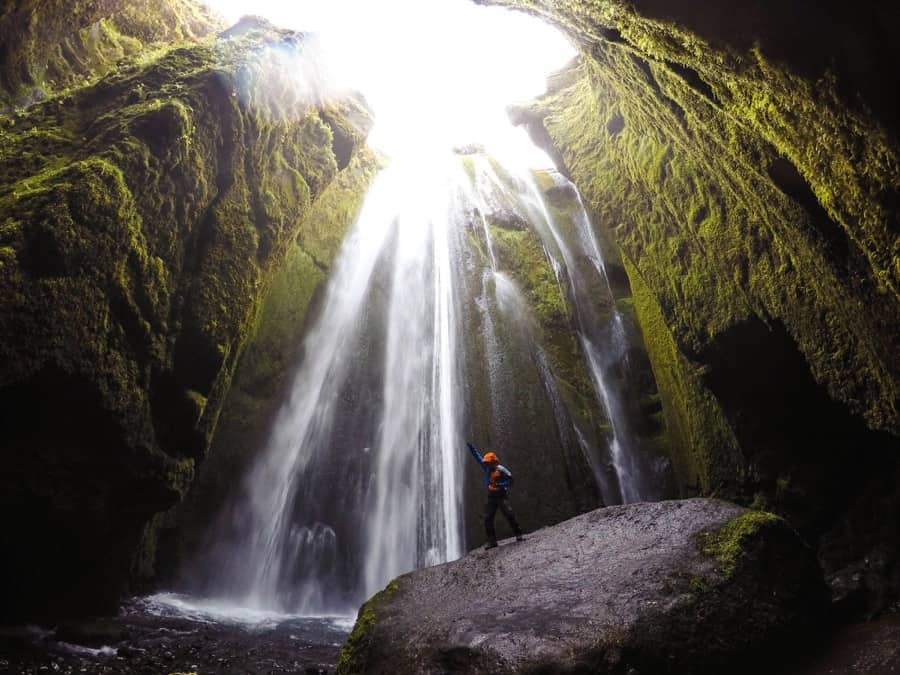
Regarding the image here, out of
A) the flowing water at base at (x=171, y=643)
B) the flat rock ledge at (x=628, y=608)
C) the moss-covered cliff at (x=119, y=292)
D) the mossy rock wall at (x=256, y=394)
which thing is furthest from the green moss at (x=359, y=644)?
the mossy rock wall at (x=256, y=394)

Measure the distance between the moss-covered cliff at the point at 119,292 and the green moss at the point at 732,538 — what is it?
6695 mm

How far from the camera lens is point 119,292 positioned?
19.9 feet

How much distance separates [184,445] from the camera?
7527 mm

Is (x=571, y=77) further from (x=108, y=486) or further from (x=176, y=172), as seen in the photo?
(x=108, y=486)

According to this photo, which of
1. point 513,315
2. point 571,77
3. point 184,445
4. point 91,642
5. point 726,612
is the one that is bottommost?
point 91,642

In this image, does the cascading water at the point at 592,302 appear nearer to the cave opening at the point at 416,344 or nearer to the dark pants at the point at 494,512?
the cave opening at the point at 416,344

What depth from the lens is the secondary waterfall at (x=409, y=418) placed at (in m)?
11.1

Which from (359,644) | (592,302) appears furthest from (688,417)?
(359,644)

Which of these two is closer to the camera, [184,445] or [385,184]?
[184,445]

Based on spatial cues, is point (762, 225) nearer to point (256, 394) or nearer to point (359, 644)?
point (359, 644)

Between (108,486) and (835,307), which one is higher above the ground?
(835,307)

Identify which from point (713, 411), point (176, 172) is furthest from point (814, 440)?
point (176, 172)

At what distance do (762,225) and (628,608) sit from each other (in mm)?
5638

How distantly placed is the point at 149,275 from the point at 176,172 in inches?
59.8
